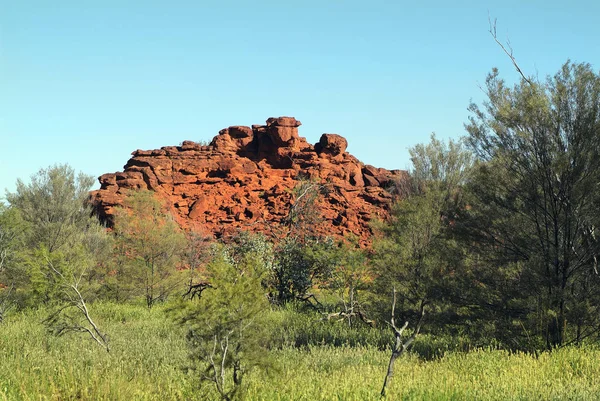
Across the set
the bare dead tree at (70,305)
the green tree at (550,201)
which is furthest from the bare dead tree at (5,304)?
the green tree at (550,201)

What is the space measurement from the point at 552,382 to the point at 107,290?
17.9 metres

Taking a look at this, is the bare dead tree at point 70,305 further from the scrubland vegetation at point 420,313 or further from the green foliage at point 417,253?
the green foliage at point 417,253

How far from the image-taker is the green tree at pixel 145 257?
2050cm

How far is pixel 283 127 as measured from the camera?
4709 cm

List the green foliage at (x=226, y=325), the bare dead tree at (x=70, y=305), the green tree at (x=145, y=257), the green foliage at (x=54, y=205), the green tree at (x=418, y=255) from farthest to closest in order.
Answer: the green foliage at (x=54, y=205) → the green tree at (x=145, y=257) → the green tree at (x=418, y=255) → the bare dead tree at (x=70, y=305) → the green foliage at (x=226, y=325)

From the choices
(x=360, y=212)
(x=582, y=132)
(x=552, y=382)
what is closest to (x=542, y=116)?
(x=582, y=132)

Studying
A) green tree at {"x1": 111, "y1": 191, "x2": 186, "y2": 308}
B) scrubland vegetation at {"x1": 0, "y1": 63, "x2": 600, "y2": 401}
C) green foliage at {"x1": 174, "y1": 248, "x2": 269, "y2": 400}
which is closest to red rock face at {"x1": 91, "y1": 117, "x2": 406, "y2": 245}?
green tree at {"x1": 111, "y1": 191, "x2": 186, "y2": 308}

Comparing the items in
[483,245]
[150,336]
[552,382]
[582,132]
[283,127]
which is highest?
[283,127]

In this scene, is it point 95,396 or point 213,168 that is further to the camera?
point 213,168

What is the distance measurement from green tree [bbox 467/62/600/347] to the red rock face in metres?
27.9

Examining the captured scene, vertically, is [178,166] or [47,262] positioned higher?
[178,166]

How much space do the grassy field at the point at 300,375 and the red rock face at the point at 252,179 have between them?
94.6 ft

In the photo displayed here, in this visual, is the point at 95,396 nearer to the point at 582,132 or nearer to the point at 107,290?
the point at 582,132

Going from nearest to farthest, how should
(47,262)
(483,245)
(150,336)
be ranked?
(47,262), (483,245), (150,336)
